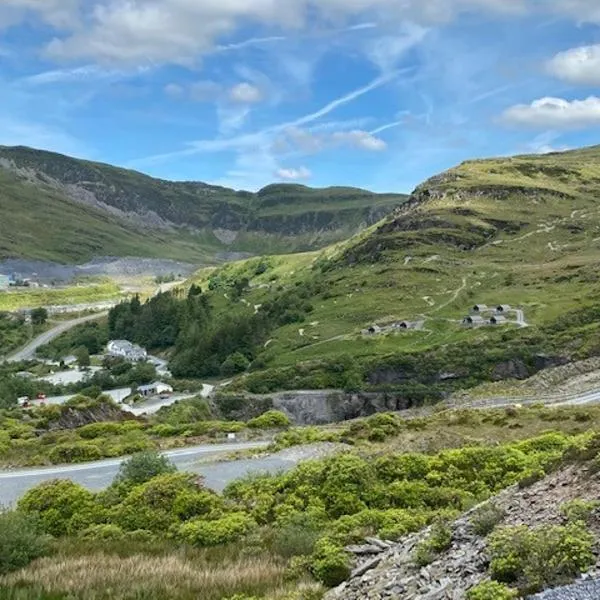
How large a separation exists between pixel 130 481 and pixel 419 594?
1642 centimetres

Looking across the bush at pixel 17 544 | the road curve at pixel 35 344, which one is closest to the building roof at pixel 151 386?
the road curve at pixel 35 344

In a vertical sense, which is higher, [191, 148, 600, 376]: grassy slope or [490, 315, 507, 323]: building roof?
[191, 148, 600, 376]: grassy slope

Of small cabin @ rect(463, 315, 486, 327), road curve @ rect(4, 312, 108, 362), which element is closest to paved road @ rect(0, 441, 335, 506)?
small cabin @ rect(463, 315, 486, 327)

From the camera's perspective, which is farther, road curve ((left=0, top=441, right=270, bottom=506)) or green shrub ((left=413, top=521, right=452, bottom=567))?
road curve ((left=0, top=441, right=270, bottom=506))

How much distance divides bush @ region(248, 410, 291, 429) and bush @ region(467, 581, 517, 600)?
128 feet

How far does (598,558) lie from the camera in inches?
368

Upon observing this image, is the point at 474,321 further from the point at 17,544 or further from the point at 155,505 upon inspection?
the point at 17,544

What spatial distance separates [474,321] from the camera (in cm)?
12538

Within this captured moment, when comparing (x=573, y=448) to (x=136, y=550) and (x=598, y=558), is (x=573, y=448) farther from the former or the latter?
(x=136, y=550)

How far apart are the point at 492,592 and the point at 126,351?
6325 inches

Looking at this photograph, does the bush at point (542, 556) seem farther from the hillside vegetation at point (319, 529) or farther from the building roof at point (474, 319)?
the building roof at point (474, 319)

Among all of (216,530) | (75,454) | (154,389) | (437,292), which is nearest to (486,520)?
(216,530)

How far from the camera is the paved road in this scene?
3044 centimetres

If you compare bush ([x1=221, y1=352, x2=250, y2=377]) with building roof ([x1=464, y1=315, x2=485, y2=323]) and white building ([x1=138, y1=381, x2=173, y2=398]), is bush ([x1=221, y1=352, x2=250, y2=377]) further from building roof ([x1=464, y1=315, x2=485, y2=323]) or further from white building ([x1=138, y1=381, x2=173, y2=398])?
building roof ([x1=464, y1=315, x2=485, y2=323])
